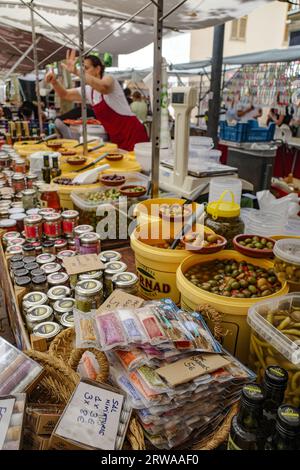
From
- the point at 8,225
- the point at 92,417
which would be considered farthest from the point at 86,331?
the point at 8,225

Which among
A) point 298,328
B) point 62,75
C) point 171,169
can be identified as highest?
point 62,75

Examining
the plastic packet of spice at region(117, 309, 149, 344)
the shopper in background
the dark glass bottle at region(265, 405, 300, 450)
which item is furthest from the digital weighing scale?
the shopper in background

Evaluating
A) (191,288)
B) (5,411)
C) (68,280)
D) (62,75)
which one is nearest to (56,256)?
(68,280)

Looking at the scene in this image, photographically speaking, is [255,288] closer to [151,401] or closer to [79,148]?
[151,401]

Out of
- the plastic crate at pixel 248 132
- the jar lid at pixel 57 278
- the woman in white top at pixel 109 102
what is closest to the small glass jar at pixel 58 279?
the jar lid at pixel 57 278

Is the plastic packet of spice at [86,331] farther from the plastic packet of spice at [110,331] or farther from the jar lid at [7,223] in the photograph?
the jar lid at [7,223]

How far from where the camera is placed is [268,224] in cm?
172

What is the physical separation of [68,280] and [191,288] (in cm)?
65

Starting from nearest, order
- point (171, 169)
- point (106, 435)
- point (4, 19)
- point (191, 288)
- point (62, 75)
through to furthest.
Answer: point (106, 435) < point (191, 288) < point (171, 169) < point (4, 19) < point (62, 75)

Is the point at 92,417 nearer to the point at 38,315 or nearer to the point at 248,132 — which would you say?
the point at 38,315

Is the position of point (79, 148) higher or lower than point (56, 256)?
higher

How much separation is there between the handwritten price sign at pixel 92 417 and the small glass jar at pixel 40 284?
701 millimetres

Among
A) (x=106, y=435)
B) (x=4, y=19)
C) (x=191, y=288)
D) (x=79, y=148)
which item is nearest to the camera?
(x=106, y=435)

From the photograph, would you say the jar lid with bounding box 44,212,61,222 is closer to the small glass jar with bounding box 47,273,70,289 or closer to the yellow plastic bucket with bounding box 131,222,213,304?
the small glass jar with bounding box 47,273,70,289
